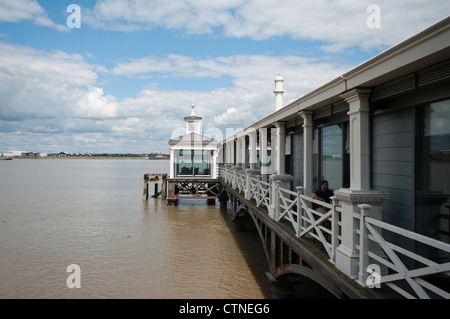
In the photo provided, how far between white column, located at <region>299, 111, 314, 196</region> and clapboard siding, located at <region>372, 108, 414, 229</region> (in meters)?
2.20

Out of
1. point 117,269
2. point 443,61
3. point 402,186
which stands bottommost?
point 117,269

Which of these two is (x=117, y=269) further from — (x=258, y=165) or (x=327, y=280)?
(x=327, y=280)

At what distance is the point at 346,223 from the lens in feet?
15.7

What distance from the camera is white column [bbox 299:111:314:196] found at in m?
7.82

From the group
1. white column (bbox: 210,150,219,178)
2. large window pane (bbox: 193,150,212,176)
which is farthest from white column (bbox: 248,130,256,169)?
large window pane (bbox: 193,150,212,176)

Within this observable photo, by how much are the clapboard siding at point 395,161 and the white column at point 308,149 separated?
7.22ft

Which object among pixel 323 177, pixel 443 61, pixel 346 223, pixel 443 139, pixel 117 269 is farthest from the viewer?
pixel 117 269

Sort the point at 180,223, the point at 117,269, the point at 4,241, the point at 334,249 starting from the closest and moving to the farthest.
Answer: the point at 334,249, the point at 117,269, the point at 4,241, the point at 180,223

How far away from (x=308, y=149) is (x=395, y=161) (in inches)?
114

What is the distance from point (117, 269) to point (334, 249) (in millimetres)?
9270

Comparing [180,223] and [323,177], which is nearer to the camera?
[323,177]

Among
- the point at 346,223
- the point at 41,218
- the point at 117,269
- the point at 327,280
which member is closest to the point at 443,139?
the point at 346,223

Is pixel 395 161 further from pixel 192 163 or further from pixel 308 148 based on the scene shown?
pixel 192 163

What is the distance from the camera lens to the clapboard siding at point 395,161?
4.88m
